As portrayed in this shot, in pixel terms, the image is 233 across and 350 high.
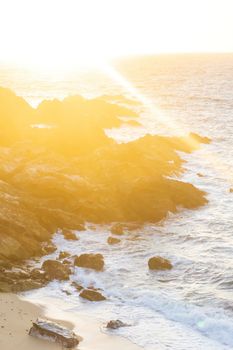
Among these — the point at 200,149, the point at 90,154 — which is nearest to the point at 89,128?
the point at 90,154

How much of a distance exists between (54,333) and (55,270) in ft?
22.4

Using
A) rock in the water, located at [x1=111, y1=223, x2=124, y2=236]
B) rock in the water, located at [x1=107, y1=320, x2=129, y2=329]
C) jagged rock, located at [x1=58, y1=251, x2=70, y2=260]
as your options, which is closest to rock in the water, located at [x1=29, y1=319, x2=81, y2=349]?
rock in the water, located at [x1=107, y1=320, x2=129, y2=329]

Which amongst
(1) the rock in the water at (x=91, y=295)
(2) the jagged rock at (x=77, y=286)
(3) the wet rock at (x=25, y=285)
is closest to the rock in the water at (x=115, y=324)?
(1) the rock in the water at (x=91, y=295)

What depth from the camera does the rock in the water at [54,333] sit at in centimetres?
1861

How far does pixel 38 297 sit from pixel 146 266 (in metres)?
A: 6.77

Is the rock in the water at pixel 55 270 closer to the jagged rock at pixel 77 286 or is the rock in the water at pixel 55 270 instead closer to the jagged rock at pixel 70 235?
the jagged rock at pixel 77 286

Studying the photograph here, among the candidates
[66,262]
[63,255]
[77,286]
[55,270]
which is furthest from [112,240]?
[77,286]

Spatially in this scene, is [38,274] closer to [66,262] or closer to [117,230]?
[66,262]

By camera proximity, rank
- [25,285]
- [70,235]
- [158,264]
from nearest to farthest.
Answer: [25,285], [158,264], [70,235]

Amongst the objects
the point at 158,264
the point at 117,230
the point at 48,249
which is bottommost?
the point at 158,264

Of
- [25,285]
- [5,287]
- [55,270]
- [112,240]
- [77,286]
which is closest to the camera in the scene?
[5,287]

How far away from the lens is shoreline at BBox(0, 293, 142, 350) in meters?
18.6

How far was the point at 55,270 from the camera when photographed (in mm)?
25609

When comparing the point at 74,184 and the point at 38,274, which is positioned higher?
the point at 74,184
